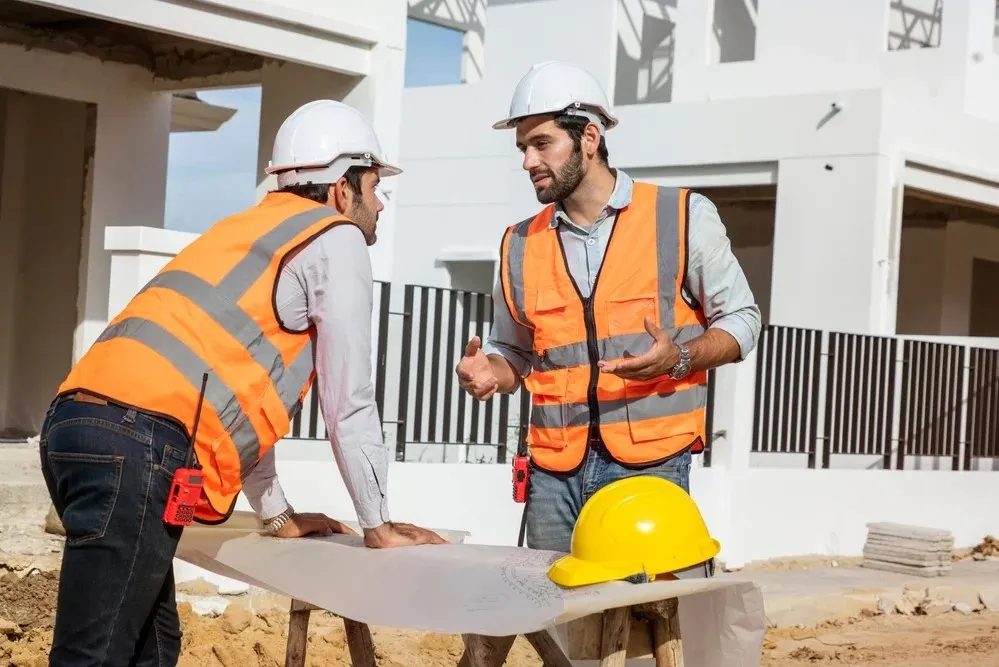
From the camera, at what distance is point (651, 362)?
3.66 meters

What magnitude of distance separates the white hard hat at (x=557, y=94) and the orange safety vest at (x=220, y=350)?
86 cm

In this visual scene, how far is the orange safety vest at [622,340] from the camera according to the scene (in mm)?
3916

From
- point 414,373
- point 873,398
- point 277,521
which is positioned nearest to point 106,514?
point 277,521

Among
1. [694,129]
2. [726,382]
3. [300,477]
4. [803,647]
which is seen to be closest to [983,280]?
[694,129]

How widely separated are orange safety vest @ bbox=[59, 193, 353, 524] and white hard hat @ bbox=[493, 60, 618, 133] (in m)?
0.86

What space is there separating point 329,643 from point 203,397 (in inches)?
139

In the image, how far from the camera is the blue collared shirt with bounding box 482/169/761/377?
3.95 m

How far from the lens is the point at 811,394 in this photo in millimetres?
11719

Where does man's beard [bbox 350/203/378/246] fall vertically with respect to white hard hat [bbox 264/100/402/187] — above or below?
below

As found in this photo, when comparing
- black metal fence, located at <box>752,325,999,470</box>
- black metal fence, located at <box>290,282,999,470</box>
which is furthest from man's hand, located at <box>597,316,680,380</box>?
black metal fence, located at <box>752,325,999,470</box>

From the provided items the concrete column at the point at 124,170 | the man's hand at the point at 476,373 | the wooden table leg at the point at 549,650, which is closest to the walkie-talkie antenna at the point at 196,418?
the man's hand at the point at 476,373

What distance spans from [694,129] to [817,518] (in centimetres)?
608

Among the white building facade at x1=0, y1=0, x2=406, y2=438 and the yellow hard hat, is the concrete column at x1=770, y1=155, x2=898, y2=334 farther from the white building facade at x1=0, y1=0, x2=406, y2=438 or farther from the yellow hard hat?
the yellow hard hat

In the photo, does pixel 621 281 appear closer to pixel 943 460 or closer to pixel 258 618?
pixel 258 618
